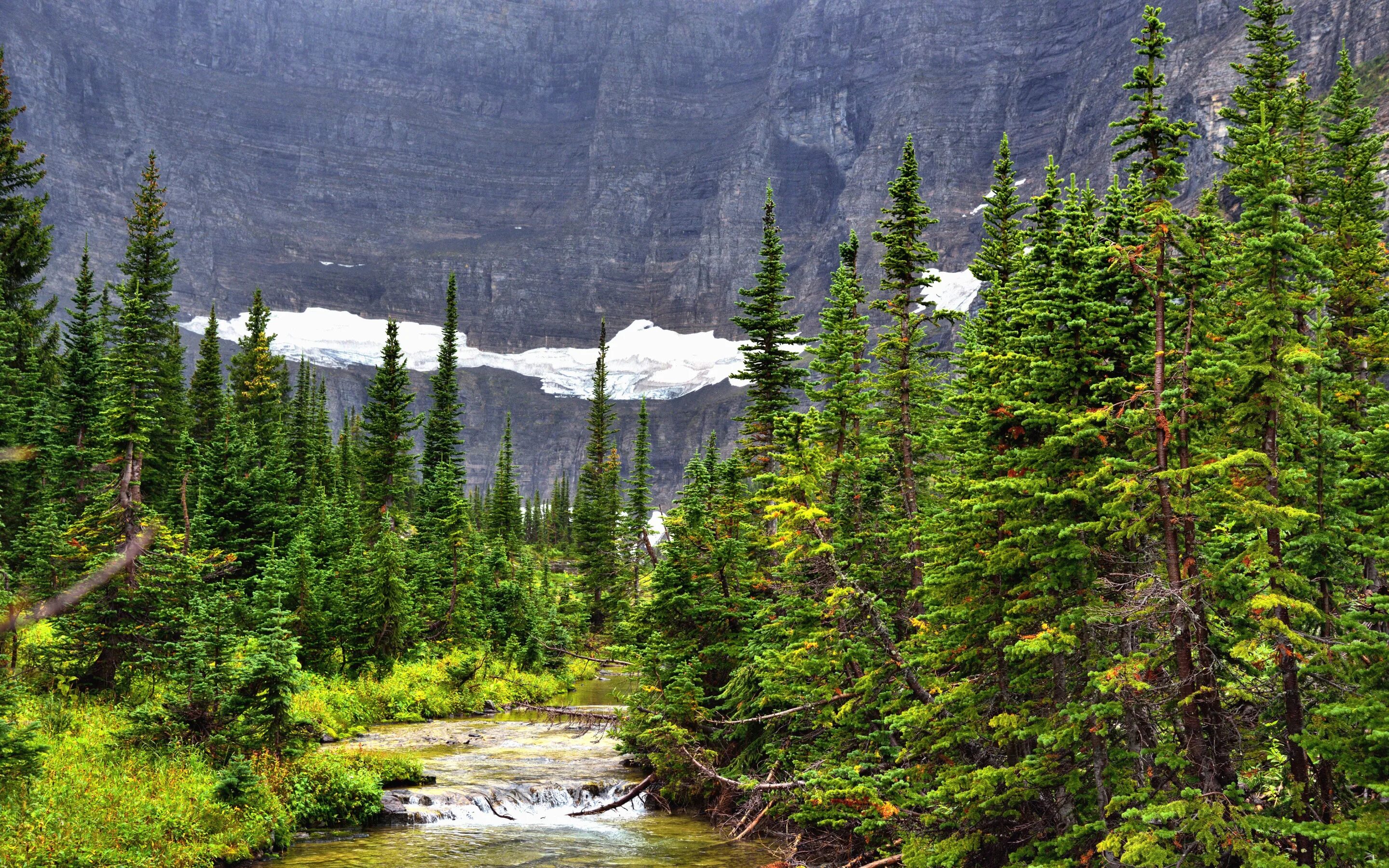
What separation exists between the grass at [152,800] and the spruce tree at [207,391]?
120ft

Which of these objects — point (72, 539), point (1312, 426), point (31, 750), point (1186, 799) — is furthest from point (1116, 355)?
point (72, 539)

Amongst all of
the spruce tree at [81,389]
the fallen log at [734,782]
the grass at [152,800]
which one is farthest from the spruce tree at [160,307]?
the fallen log at [734,782]

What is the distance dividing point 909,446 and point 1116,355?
8.73 meters

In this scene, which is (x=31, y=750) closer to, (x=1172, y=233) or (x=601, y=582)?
(x=1172, y=233)

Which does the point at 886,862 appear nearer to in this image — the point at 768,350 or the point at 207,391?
the point at 768,350

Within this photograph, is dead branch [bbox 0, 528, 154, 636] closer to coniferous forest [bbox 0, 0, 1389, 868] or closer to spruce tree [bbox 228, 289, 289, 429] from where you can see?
coniferous forest [bbox 0, 0, 1389, 868]

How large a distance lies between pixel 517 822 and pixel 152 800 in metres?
9.12

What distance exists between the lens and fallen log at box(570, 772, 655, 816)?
79.3ft

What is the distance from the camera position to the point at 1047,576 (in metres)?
13.2

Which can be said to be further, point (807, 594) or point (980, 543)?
point (807, 594)

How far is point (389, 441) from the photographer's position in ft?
172

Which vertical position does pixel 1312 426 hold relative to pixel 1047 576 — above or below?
above

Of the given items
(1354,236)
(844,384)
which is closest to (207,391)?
(844,384)

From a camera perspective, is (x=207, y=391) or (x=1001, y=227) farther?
(x=207, y=391)
